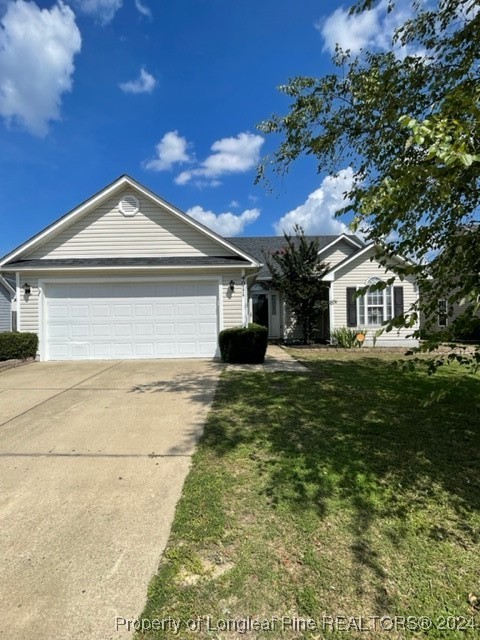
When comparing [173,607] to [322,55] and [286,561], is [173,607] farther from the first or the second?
[322,55]

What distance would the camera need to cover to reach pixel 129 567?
7.33 ft

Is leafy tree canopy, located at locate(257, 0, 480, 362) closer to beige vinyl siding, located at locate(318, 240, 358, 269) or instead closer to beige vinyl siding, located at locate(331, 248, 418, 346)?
beige vinyl siding, located at locate(331, 248, 418, 346)

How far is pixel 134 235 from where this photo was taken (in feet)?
37.0

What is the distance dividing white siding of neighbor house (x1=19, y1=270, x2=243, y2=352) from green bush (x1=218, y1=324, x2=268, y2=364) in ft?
2.73

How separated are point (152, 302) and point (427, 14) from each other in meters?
8.56

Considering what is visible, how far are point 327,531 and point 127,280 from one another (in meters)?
9.46

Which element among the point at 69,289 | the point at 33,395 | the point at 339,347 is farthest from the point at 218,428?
the point at 339,347

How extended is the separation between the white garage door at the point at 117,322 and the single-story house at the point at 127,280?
0.03 m

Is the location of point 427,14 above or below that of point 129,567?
above

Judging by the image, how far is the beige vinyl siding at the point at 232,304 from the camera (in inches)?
428

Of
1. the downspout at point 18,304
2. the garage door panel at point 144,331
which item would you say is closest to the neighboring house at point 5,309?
the downspout at point 18,304

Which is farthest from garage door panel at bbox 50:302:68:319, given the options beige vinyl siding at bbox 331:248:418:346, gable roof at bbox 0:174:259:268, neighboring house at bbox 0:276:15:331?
neighboring house at bbox 0:276:15:331

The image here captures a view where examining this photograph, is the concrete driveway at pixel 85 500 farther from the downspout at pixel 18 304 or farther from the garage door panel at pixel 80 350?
the downspout at pixel 18 304

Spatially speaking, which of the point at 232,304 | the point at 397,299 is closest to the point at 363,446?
the point at 232,304
